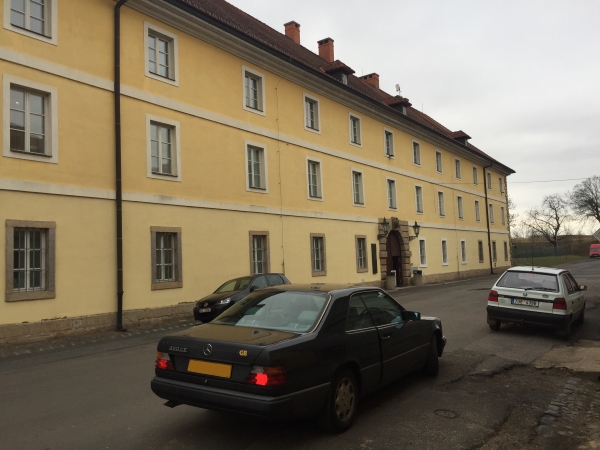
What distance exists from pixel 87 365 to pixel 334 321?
5.81m

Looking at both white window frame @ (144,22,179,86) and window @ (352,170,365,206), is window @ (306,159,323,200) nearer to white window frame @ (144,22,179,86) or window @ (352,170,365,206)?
window @ (352,170,365,206)

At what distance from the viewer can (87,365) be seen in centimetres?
910

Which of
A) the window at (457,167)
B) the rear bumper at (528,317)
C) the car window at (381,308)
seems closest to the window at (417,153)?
the window at (457,167)

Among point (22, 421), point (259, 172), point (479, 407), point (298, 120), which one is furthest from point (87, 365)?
point (298, 120)

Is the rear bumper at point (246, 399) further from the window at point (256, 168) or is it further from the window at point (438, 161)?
the window at point (438, 161)

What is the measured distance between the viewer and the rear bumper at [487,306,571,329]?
10609 millimetres

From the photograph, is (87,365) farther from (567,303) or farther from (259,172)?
(259,172)

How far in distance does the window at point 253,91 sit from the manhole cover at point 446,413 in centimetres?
1523

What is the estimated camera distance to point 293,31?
3073 centimetres

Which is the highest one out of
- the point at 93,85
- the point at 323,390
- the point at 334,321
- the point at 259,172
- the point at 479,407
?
the point at 93,85

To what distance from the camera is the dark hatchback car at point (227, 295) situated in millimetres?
13734

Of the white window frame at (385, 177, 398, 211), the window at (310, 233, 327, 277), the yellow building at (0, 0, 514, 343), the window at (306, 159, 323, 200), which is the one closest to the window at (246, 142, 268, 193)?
the yellow building at (0, 0, 514, 343)

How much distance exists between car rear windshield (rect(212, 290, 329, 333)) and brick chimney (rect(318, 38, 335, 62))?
92.4ft

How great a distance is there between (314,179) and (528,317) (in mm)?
13468
